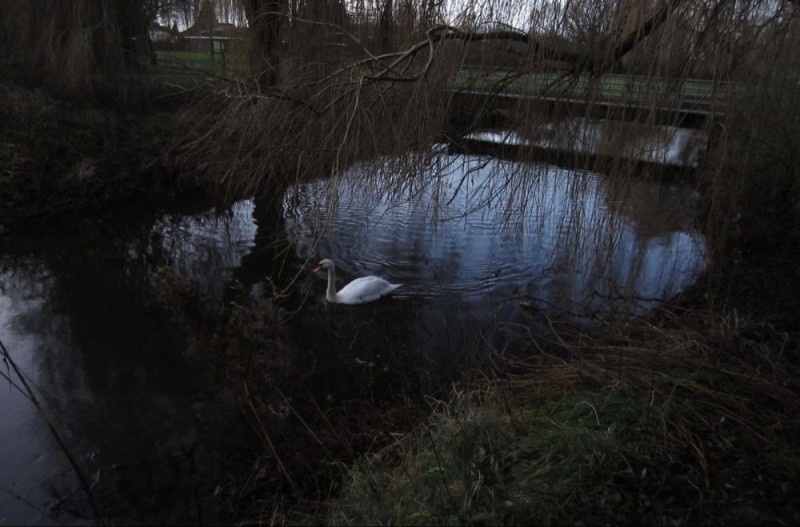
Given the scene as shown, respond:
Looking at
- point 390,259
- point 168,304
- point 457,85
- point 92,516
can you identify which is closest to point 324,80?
point 457,85

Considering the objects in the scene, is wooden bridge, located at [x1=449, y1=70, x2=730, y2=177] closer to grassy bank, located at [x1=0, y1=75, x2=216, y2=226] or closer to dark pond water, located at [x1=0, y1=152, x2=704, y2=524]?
dark pond water, located at [x1=0, y1=152, x2=704, y2=524]

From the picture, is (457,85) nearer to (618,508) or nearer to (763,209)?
(618,508)

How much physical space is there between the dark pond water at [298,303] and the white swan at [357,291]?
4.7 inches

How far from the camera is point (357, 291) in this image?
7.11 meters

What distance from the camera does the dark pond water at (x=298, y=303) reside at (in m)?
4.36

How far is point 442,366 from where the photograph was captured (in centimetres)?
578

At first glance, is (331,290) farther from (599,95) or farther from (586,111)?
(599,95)

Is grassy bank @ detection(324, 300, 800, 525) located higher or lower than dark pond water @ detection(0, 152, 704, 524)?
higher

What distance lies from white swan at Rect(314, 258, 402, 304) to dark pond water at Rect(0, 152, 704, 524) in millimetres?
119

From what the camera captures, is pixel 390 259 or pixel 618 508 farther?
pixel 390 259

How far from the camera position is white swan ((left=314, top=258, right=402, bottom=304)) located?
23.3ft

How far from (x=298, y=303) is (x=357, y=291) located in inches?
32.2

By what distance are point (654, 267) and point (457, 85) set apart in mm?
4632

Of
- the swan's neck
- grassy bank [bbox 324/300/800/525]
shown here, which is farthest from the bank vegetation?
the swan's neck
